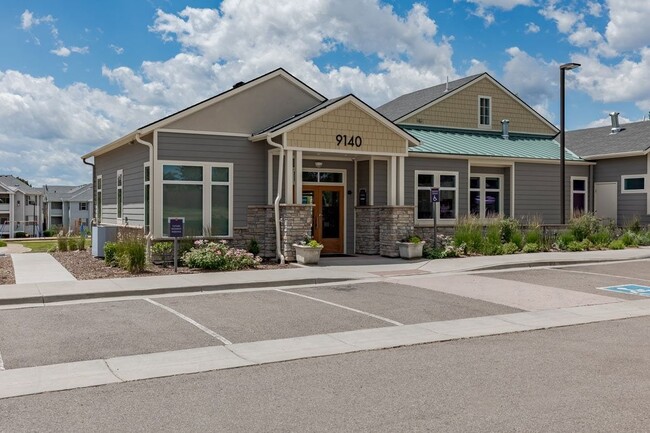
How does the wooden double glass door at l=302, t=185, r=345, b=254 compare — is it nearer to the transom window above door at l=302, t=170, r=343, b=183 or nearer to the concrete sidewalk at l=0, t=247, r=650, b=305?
the transom window above door at l=302, t=170, r=343, b=183

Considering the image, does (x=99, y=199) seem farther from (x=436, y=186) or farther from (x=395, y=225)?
(x=436, y=186)

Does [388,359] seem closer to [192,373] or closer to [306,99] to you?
[192,373]

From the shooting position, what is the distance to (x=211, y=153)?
17797 mm

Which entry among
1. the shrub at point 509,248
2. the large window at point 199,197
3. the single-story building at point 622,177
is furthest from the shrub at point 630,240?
the large window at point 199,197

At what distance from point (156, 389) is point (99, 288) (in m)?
6.87

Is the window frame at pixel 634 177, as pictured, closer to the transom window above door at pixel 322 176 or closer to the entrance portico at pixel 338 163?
the entrance portico at pixel 338 163

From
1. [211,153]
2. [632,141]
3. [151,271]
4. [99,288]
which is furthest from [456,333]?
[632,141]

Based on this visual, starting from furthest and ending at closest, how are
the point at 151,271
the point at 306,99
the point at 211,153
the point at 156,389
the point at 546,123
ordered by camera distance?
the point at 546,123 < the point at 306,99 < the point at 211,153 < the point at 151,271 < the point at 156,389

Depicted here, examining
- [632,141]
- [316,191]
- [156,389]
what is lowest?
[156,389]

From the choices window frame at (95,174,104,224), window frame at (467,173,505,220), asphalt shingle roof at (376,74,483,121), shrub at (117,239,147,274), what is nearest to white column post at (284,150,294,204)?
shrub at (117,239,147,274)

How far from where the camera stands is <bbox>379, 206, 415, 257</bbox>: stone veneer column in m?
19.0

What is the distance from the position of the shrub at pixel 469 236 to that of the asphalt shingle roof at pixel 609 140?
8394 mm

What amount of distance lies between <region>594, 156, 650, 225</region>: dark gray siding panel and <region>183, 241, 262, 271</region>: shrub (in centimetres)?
1612

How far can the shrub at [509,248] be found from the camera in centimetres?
2014
